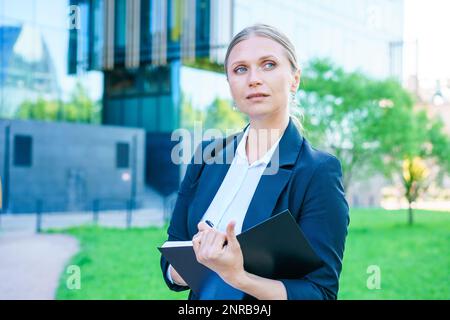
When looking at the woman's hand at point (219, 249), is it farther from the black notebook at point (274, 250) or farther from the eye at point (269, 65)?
the eye at point (269, 65)

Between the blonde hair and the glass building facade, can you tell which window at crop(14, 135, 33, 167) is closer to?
the glass building facade

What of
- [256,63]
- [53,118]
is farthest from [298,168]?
[53,118]

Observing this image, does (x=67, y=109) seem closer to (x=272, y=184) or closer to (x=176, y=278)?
(x=176, y=278)

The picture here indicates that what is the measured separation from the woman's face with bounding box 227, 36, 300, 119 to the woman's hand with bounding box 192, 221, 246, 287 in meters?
0.24

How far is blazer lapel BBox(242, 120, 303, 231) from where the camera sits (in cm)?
84

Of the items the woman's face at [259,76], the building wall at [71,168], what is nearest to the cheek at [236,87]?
the woman's face at [259,76]

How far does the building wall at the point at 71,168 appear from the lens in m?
9.19

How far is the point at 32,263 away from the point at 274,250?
5374 millimetres

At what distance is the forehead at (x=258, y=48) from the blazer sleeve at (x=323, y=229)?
0.62 ft

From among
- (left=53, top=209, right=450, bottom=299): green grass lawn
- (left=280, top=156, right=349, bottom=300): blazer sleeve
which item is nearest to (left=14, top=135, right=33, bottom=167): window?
(left=53, top=209, right=450, bottom=299): green grass lawn

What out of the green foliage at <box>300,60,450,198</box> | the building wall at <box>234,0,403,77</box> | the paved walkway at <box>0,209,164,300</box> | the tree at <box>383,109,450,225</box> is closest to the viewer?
the paved walkway at <box>0,209,164,300</box>

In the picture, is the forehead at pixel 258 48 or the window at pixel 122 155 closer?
the forehead at pixel 258 48

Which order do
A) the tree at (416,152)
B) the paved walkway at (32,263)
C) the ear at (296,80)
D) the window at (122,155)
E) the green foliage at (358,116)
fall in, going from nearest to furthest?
the ear at (296,80) → the paved walkway at (32,263) → the green foliage at (358,116) → the tree at (416,152) → the window at (122,155)

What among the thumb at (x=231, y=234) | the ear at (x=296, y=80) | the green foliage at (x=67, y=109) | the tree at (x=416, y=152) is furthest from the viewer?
the green foliage at (x=67, y=109)
